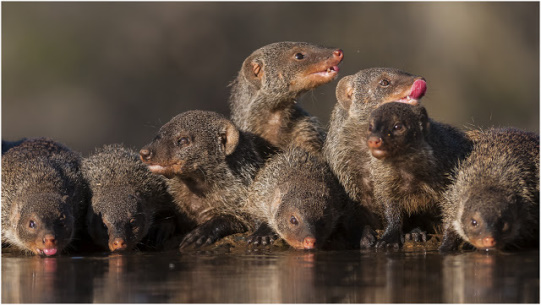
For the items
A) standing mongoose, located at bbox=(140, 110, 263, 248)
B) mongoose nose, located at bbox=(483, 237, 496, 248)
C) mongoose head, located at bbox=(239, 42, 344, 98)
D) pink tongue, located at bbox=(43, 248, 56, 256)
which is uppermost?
mongoose head, located at bbox=(239, 42, 344, 98)

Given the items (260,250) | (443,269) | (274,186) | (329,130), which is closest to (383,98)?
(329,130)

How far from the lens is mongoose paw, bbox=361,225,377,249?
830 cm

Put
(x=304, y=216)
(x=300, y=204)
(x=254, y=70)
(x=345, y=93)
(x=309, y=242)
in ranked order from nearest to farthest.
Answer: (x=309, y=242), (x=304, y=216), (x=300, y=204), (x=345, y=93), (x=254, y=70)

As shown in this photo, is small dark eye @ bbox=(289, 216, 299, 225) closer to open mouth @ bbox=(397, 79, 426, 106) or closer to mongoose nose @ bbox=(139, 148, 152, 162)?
mongoose nose @ bbox=(139, 148, 152, 162)

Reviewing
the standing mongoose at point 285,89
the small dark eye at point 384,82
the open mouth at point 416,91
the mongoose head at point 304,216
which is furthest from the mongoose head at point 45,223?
the open mouth at point 416,91

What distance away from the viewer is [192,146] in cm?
904

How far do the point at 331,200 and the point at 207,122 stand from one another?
1522 millimetres

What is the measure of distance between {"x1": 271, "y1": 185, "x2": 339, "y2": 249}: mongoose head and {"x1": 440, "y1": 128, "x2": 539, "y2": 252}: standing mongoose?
3.30 feet

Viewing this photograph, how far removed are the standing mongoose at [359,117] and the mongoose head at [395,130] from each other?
0.61 m

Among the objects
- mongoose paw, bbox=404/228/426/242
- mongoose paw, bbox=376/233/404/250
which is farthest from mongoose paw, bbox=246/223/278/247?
mongoose paw, bbox=404/228/426/242

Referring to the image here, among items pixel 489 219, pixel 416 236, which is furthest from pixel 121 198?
pixel 489 219

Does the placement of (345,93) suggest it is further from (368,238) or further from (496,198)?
(496,198)

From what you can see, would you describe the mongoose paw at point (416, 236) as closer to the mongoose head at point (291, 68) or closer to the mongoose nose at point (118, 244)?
the mongoose head at point (291, 68)

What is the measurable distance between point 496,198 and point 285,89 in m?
3.07
